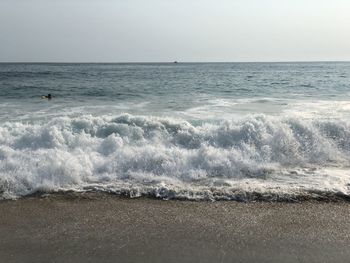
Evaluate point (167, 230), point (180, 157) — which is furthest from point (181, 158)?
point (167, 230)

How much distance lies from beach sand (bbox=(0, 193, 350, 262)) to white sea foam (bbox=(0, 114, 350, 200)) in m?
0.53

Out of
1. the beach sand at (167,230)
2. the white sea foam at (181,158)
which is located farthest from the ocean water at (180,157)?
the beach sand at (167,230)

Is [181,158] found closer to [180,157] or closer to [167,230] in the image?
[180,157]

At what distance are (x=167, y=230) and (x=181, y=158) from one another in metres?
3.28

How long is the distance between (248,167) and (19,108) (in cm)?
1153

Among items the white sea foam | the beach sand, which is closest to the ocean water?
the white sea foam

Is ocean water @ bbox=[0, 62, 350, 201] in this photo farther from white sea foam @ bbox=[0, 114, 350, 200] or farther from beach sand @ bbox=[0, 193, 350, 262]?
beach sand @ bbox=[0, 193, 350, 262]

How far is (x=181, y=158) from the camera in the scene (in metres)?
8.59

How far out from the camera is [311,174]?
806 cm

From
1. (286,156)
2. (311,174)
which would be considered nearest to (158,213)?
(311,174)

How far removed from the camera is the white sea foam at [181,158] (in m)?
7.12

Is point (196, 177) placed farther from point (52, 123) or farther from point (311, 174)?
point (52, 123)

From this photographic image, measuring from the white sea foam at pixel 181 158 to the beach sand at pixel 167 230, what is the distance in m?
0.53

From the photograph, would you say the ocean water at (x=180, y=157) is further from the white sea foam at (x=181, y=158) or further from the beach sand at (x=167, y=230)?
the beach sand at (x=167, y=230)
